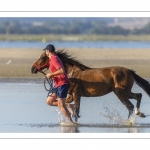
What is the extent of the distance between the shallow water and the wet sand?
18.5 feet

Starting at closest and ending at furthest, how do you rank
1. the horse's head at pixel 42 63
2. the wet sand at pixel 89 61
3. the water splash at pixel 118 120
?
the water splash at pixel 118 120, the horse's head at pixel 42 63, the wet sand at pixel 89 61

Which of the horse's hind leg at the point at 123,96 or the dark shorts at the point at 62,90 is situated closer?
the dark shorts at the point at 62,90

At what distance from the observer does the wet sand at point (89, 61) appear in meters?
24.4

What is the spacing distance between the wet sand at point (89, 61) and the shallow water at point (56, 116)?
5.64m

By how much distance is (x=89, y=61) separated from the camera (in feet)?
96.5

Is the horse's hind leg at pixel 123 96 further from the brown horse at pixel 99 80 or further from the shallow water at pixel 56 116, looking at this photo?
the shallow water at pixel 56 116

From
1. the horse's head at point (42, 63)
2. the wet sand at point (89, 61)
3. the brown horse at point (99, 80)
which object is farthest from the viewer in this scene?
the wet sand at point (89, 61)

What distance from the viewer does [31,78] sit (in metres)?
23.2

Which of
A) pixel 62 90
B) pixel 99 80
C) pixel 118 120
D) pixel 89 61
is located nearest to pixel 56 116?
pixel 99 80

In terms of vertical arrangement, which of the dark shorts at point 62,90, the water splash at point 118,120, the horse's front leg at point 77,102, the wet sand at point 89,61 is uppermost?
the wet sand at point 89,61

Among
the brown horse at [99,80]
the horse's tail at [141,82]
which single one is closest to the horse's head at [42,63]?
the brown horse at [99,80]

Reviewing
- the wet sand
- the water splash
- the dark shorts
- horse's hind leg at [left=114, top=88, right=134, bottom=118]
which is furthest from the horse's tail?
the wet sand
